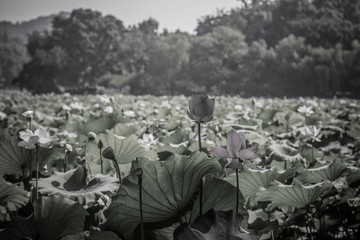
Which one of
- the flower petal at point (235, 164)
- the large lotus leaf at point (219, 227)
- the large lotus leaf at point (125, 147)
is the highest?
the flower petal at point (235, 164)

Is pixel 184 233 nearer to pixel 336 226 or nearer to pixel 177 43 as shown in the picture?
pixel 336 226

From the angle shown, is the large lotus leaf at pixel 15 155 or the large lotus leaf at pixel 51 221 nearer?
the large lotus leaf at pixel 51 221

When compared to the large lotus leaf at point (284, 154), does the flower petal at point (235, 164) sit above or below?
above

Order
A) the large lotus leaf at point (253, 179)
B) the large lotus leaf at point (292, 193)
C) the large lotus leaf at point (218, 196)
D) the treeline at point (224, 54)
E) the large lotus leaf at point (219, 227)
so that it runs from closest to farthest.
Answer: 1. the large lotus leaf at point (219, 227)
2. the large lotus leaf at point (218, 196)
3. the large lotus leaf at point (292, 193)
4. the large lotus leaf at point (253, 179)
5. the treeline at point (224, 54)

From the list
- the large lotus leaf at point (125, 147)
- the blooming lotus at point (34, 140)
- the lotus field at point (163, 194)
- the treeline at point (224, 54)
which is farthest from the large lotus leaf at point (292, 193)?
the treeline at point (224, 54)

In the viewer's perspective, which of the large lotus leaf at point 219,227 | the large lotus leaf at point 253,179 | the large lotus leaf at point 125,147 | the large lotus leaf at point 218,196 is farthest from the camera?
the large lotus leaf at point 125,147

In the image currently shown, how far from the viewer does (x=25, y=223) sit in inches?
29.2

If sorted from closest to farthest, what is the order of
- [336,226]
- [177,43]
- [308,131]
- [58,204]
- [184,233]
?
[184,233] < [58,204] < [336,226] < [308,131] < [177,43]

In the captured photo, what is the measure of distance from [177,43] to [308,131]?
92.8 ft

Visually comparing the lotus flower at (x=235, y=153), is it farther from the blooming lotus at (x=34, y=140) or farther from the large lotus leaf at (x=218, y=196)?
the blooming lotus at (x=34, y=140)

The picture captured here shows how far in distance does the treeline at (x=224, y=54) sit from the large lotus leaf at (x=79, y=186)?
23115 mm

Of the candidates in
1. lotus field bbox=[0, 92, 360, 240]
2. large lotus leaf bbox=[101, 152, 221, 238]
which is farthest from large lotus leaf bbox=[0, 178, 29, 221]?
large lotus leaf bbox=[101, 152, 221, 238]

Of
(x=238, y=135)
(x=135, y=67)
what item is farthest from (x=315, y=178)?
(x=135, y=67)

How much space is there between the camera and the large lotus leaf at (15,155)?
1.16 m
